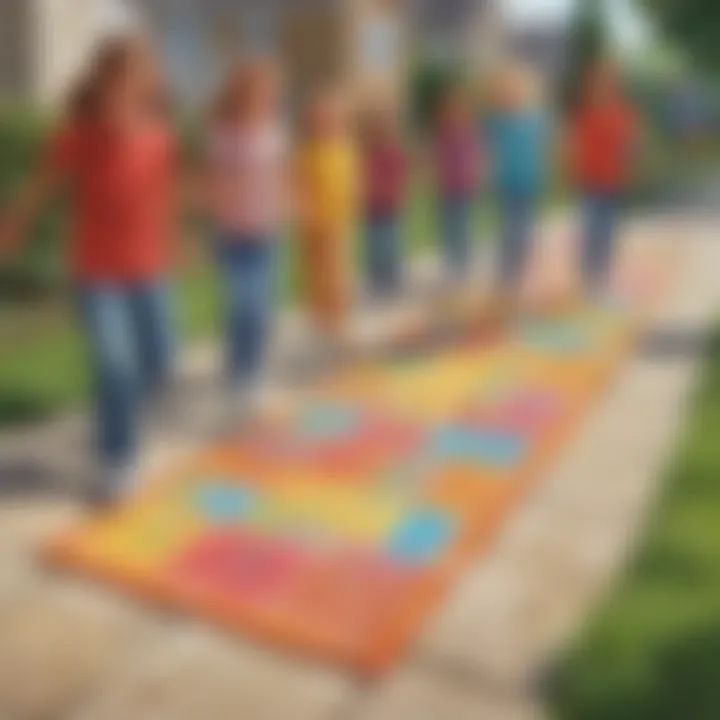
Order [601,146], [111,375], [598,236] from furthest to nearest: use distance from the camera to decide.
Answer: [598,236] < [601,146] < [111,375]

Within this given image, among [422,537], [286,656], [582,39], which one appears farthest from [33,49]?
[582,39]

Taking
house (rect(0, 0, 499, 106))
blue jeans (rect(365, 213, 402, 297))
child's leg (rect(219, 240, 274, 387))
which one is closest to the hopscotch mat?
child's leg (rect(219, 240, 274, 387))

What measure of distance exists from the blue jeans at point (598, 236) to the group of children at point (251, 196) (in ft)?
0.04

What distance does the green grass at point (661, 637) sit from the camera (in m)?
3.53

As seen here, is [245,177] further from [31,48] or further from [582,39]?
[582,39]

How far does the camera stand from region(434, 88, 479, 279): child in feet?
32.6

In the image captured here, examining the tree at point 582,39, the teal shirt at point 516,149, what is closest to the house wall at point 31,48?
the teal shirt at point 516,149

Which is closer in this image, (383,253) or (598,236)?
(383,253)

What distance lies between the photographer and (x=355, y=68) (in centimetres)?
1881

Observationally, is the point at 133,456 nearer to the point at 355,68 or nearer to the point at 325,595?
the point at 325,595

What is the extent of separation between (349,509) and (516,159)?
459 centimetres

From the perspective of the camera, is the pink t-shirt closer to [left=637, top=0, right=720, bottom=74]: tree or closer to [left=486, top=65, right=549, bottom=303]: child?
[left=637, top=0, right=720, bottom=74]: tree

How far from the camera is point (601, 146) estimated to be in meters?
9.54

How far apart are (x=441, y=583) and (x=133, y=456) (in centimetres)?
157
